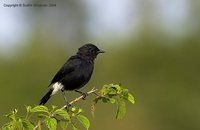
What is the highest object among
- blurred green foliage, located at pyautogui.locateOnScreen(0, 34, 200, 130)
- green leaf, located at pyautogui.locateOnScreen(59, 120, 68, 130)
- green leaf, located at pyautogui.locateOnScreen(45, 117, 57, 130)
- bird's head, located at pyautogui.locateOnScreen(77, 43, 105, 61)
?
green leaf, located at pyautogui.locateOnScreen(45, 117, 57, 130)

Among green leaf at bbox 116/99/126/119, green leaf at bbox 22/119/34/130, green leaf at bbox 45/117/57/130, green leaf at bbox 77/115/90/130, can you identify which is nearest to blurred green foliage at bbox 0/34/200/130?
green leaf at bbox 116/99/126/119

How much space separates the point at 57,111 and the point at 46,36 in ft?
78.5

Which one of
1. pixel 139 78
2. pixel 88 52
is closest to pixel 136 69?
pixel 139 78

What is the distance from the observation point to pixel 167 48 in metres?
24.8

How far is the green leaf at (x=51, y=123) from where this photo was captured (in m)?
5.43

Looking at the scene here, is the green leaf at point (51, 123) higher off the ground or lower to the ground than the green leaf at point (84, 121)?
higher

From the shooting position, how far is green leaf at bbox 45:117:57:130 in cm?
543

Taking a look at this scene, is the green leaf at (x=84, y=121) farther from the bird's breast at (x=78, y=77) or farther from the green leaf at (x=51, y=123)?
the bird's breast at (x=78, y=77)

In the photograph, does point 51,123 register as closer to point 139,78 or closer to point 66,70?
point 66,70

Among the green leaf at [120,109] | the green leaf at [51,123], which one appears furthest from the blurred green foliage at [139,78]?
the green leaf at [51,123]

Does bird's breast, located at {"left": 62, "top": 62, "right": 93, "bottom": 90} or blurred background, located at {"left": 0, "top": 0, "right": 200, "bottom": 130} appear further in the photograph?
blurred background, located at {"left": 0, "top": 0, "right": 200, "bottom": 130}

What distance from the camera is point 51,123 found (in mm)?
5473

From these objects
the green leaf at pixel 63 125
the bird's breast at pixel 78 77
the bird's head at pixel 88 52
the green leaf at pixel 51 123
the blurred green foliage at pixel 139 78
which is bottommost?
the blurred green foliage at pixel 139 78

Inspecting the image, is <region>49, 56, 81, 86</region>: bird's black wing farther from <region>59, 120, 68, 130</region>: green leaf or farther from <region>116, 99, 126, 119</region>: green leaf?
<region>59, 120, 68, 130</region>: green leaf
